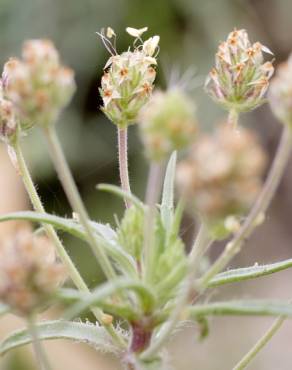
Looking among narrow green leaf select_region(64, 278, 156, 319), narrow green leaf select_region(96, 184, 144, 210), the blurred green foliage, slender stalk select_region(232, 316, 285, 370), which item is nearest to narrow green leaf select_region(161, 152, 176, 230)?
narrow green leaf select_region(96, 184, 144, 210)

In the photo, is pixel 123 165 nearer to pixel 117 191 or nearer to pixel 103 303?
pixel 117 191

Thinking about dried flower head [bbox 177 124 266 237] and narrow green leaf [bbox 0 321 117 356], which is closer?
dried flower head [bbox 177 124 266 237]

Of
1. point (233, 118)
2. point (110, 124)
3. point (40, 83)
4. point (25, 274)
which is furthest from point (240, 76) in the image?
point (110, 124)

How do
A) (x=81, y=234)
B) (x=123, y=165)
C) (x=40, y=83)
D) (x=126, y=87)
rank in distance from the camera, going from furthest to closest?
(x=126, y=87) → (x=123, y=165) → (x=81, y=234) → (x=40, y=83)

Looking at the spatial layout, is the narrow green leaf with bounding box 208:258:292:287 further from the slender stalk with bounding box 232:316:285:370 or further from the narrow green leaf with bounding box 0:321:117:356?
the narrow green leaf with bounding box 0:321:117:356

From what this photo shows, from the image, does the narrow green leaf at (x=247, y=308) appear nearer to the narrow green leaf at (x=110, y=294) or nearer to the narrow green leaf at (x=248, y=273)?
the narrow green leaf at (x=110, y=294)

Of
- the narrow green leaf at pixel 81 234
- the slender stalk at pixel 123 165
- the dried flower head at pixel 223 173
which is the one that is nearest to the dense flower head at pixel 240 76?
the slender stalk at pixel 123 165
